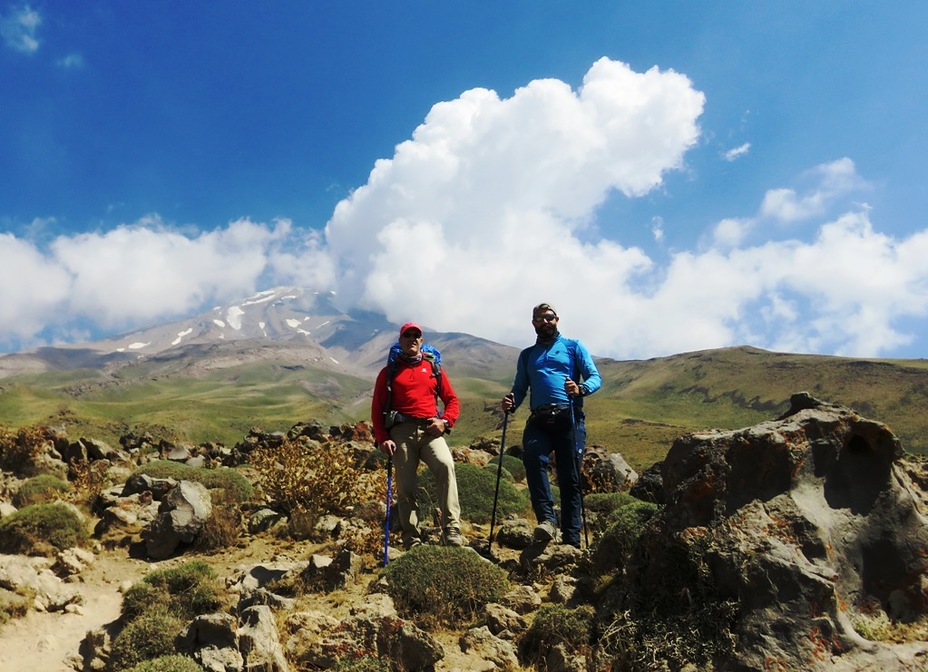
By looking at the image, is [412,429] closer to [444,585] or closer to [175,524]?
[444,585]

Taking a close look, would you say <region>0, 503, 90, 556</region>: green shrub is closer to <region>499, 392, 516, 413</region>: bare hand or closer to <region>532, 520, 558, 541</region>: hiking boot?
<region>499, 392, 516, 413</region>: bare hand

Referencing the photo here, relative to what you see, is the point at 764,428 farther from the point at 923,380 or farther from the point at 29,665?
the point at 923,380

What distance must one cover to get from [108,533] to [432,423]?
7247 mm

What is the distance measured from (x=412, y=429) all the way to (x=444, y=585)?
221cm

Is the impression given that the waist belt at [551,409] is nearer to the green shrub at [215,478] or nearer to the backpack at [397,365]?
the backpack at [397,365]

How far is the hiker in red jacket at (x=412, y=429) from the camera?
7.90 m

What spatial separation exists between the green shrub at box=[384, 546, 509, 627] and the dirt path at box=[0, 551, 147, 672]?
→ 380 cm

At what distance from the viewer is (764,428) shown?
543 cm

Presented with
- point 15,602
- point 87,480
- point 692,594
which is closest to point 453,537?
point 692,594

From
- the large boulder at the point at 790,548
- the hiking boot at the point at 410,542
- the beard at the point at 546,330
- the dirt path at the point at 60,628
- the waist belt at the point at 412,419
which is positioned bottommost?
the dirt path at the point at 60,628

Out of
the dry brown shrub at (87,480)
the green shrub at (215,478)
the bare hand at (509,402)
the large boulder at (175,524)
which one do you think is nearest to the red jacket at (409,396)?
the bare hand at (509,402)

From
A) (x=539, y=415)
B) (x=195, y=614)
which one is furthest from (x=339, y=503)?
(x=539, y=415)

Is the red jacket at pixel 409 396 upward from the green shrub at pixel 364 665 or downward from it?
upward

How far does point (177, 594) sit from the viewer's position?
7566 millimetres
